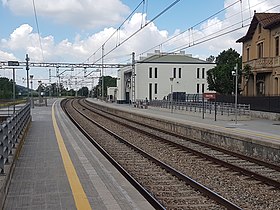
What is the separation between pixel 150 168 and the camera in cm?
1245

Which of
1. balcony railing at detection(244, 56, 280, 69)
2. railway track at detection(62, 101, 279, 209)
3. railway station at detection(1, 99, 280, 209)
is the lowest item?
railway track at detection(62, 101, 279, 209)

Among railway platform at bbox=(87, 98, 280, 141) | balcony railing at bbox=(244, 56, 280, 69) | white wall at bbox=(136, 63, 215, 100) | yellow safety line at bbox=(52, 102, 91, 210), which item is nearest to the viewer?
yellow safety line at bbox=(52, 102, 91, 210)

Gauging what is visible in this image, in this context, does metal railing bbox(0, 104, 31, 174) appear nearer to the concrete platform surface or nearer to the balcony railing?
the concrete platform surface

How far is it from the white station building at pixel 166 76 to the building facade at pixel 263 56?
36180 millimetres

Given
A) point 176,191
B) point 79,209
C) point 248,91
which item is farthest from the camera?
point 248,91

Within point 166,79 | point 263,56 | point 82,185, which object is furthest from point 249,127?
point 166,79

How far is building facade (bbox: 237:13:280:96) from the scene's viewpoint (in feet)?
129

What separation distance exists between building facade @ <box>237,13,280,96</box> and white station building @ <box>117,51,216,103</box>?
3618 centimetres

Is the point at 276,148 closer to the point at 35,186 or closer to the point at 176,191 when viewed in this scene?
the point at 176,191

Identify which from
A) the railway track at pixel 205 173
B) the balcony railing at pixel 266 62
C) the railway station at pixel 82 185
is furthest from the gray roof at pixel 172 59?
the railway station at pixel 82 185

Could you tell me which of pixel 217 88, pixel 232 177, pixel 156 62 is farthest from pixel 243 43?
pixel 232 177

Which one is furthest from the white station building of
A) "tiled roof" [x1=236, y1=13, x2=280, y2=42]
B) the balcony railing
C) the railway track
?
the railway track

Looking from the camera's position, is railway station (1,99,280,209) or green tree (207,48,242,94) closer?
railway station (1,99,280,209)

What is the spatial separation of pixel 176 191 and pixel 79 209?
10.9ft
